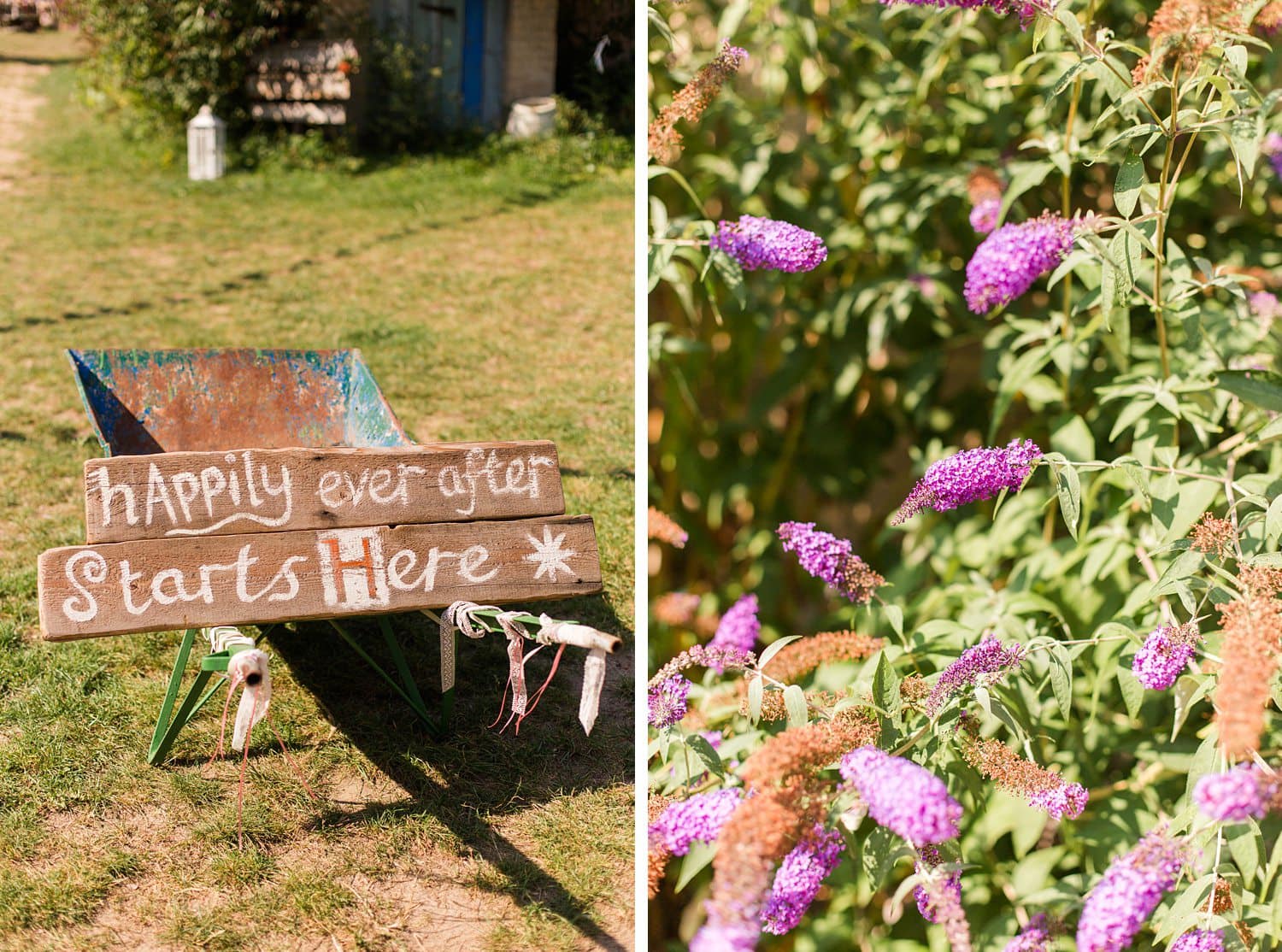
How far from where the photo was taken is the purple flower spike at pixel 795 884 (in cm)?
128

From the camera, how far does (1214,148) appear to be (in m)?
2.07

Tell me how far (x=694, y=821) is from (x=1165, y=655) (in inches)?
22.9

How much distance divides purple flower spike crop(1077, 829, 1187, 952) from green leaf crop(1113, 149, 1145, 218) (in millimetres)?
743

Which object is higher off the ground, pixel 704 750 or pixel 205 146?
pixel 205 146

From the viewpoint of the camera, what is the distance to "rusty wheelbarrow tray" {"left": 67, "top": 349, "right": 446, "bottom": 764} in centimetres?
300

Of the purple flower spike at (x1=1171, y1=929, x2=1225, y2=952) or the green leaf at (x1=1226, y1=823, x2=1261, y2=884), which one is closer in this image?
the purple flower spike at (x1=1171, y1=929, x2=1225, y2=952)

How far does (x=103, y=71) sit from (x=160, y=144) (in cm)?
153

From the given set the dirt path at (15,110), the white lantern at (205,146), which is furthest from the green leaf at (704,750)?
the dirt path at (15,110)

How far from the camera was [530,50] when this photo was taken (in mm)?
9219

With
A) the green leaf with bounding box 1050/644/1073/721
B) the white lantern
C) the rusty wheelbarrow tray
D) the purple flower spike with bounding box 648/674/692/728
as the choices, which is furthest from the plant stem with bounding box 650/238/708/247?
the white lantern

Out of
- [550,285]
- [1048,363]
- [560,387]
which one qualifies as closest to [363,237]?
[550,285]

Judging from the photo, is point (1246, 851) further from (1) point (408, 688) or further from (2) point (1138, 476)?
(1) point (408, 688)

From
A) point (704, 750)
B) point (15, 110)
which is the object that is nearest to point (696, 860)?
point (704, 750)

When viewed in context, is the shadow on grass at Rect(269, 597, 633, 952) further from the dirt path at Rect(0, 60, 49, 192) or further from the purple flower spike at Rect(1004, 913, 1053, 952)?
the dirt path at Rect(0, 60, 49, 192)
